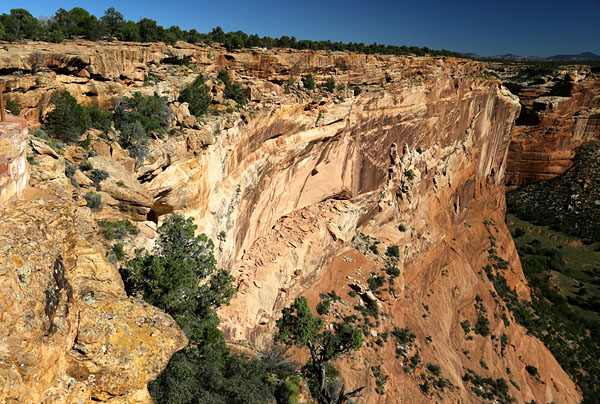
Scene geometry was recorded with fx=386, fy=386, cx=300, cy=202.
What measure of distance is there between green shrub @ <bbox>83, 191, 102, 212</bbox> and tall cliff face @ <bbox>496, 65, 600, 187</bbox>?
7608 cm

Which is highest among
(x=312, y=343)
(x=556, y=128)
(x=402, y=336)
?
(x=556, y=128)

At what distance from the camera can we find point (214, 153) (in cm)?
1791

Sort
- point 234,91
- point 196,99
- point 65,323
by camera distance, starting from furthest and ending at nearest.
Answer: point 234,91
point 196,99
point 65,323

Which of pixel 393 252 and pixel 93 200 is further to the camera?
pixel 393 252

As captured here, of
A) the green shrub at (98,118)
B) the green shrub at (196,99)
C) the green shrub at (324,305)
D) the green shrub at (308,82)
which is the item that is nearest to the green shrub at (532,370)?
the green shrub at (324,305)

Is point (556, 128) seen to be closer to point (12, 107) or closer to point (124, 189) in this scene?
point (124, 189)

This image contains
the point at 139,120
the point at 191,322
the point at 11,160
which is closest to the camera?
the point at 11,160

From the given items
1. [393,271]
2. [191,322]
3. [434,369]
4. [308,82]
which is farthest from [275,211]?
[434,369]

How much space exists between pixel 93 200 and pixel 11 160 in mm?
4919

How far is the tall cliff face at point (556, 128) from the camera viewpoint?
69.1 m

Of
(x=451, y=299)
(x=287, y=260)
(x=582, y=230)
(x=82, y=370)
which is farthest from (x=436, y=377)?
(x=582, y=230)

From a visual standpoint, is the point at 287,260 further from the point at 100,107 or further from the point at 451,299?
the point at 451,299

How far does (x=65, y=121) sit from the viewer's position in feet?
42.9

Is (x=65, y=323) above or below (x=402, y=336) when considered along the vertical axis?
above
